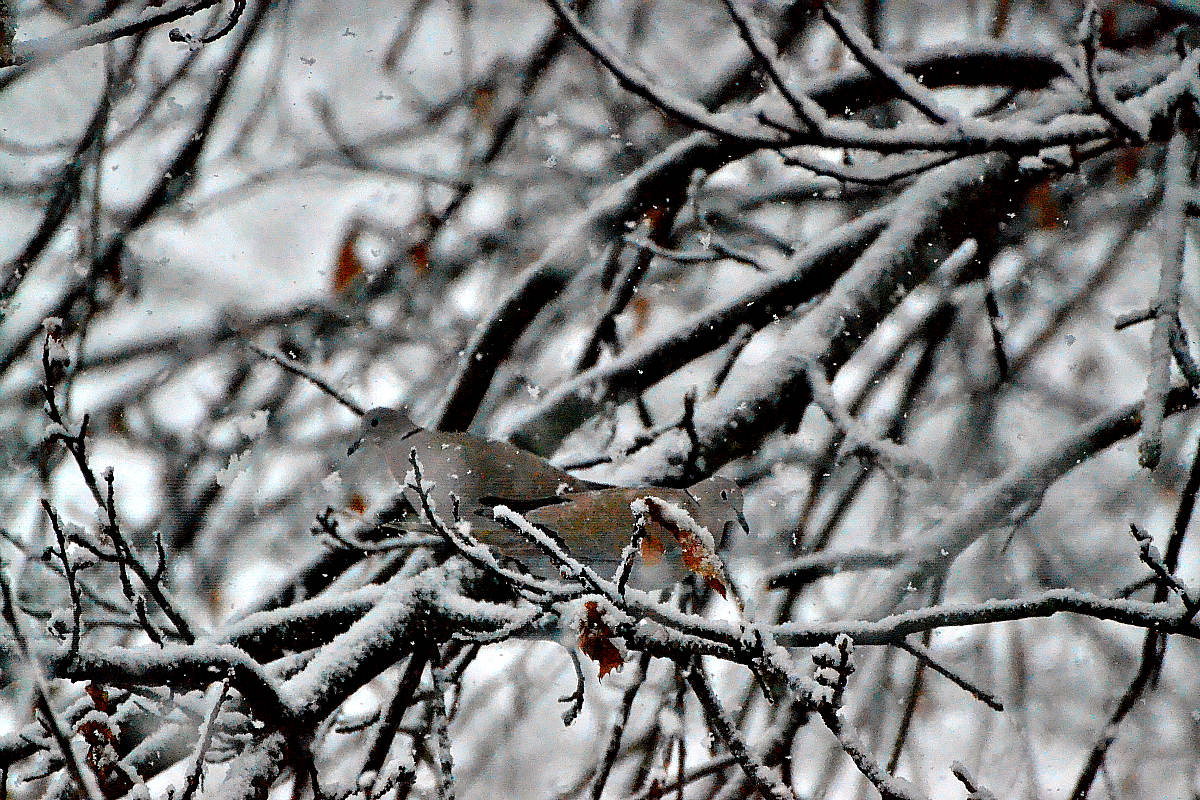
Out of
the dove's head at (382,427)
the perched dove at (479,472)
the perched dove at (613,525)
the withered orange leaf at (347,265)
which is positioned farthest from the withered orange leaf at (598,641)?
the withered orange leaf at (347,265)

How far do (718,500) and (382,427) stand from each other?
897 mm

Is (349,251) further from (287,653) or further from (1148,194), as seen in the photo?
(1148,194)

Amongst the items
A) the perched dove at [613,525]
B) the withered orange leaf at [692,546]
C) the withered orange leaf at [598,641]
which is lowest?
the withered orange leaf at [598,641]

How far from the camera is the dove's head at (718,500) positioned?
1.98m

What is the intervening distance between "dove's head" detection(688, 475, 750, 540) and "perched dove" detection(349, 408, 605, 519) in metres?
0.22

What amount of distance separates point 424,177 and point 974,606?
128 inches

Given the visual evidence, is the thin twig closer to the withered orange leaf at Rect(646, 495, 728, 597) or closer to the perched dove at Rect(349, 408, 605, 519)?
the perched dove at Rect(349, 408, 605, 519)

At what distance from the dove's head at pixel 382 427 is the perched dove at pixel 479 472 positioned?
0.05ft

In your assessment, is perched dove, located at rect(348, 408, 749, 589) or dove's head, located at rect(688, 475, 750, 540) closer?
perched dove, located at rect(348, 408, 749, 589)

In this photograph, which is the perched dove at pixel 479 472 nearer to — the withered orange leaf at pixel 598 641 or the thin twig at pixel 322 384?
the thin twig at pixel 322 384

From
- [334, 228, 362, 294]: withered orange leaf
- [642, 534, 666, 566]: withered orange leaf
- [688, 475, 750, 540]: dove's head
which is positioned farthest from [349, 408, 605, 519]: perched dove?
[334, 228, 362, 294]: withered orange leaf

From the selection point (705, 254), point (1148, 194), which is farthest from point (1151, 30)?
point (705, 254)

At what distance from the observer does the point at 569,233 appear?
3.10 meters

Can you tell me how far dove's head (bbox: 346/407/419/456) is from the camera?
93.2 inches
